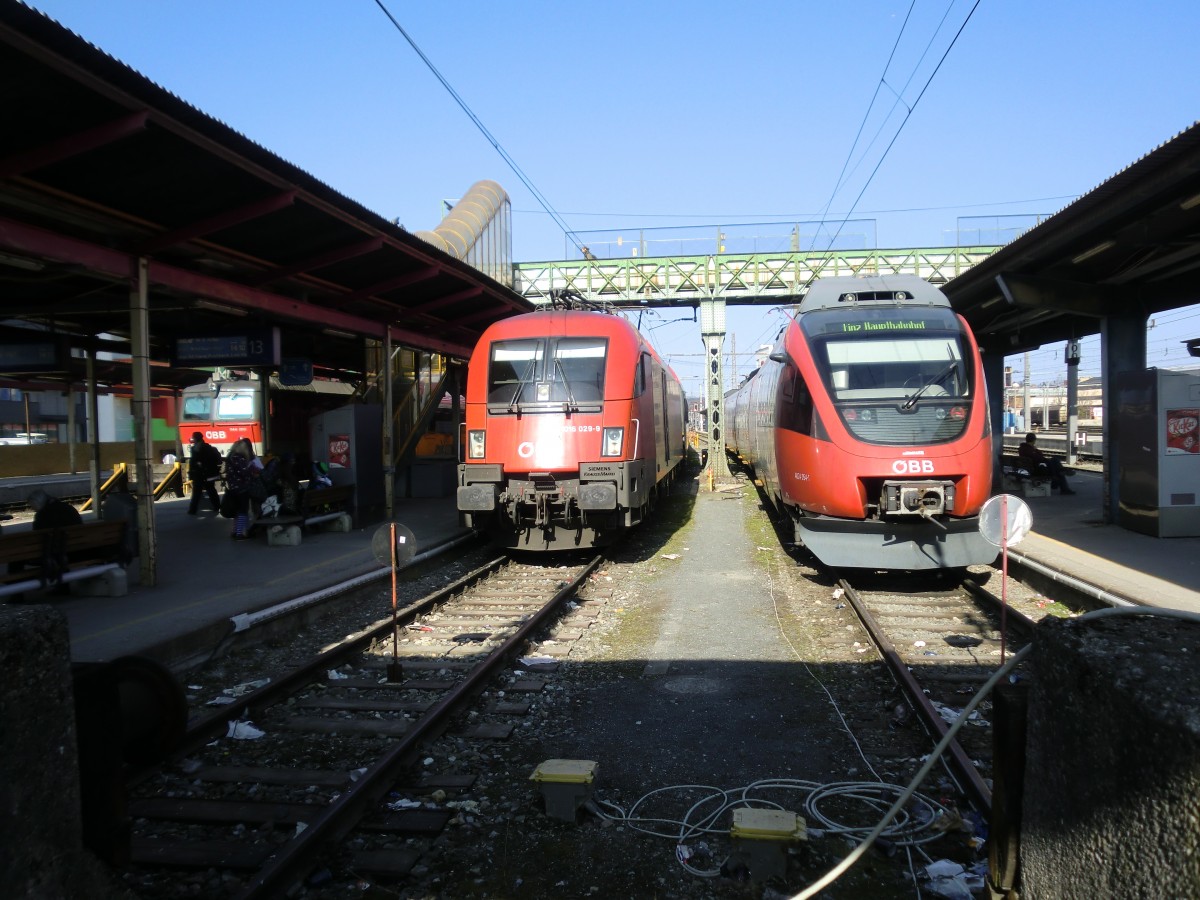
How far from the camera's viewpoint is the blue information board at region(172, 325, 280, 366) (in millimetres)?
12031

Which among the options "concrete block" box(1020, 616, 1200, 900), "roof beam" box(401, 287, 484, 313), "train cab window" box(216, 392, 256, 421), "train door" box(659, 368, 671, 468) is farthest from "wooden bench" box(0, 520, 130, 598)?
"train cab window" box(216, 392, 256, 421)

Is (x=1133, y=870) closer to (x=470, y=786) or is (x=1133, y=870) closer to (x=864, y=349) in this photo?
(x=470, y=786)

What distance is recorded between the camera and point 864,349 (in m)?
9.25

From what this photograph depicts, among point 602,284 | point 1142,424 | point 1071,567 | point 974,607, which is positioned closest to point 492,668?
point 974,607

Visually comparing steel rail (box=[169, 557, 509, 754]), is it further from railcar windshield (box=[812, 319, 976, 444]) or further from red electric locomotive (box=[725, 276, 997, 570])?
railcar windshield (box=[812, 319, 976, 444])

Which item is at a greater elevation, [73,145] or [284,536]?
[73,145]

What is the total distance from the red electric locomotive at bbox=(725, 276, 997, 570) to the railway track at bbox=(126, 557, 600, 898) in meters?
3.25

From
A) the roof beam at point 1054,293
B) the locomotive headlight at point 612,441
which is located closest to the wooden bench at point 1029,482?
the roof beam at point 1054,293

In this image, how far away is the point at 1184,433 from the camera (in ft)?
36.0

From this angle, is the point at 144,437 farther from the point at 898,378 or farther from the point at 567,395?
the point at 898,378

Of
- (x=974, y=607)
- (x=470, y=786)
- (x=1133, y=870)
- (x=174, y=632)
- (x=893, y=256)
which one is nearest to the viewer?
(x=1133, y=870)

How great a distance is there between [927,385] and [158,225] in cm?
863

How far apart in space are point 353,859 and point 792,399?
740 cm

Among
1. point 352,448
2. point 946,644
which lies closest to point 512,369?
point 352,448
